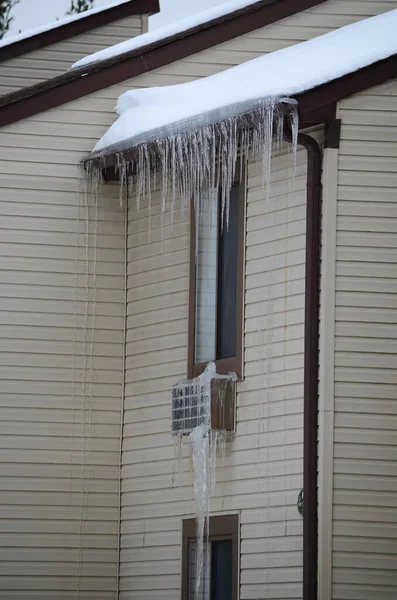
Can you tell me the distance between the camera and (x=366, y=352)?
11953 millimetres

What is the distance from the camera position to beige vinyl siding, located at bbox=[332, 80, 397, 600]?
460 inches

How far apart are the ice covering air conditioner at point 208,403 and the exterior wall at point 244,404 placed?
100 mm

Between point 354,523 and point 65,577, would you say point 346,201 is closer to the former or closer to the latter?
point 354,523

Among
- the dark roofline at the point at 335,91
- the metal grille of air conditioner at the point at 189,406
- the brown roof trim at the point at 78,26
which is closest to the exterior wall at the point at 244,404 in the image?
the metal grille of air conditioner at the point at 189,406

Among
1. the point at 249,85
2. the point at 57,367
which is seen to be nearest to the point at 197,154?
the point at 249,85

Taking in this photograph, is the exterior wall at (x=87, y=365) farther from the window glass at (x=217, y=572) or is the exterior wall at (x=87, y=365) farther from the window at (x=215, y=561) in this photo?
the window glass at (x=217, y=572)

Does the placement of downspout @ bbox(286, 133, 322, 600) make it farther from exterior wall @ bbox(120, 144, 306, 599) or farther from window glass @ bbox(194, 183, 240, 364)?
window glass @ bbox(194, 183, 240, 364)

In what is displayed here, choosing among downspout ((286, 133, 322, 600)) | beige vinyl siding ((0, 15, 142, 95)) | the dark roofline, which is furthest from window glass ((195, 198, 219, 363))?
beige vinyl siding ((0, 15, 142, 95))

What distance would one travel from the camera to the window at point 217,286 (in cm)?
1307

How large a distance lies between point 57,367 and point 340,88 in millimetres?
4099

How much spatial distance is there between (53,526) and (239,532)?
2.23 m

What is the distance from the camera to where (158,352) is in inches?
550

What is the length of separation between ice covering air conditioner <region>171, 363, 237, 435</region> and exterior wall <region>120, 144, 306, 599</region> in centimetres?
10

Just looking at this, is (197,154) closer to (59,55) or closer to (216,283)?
(216,283)
